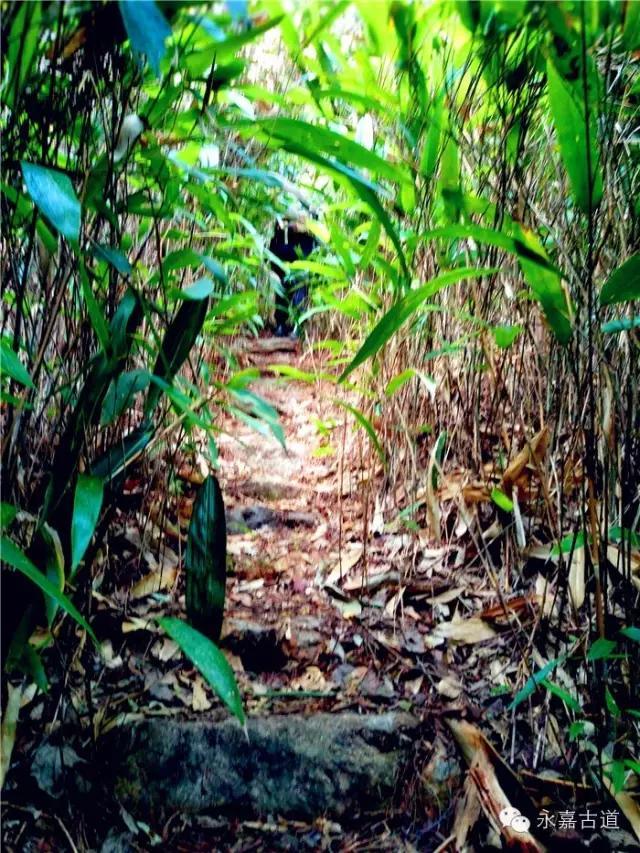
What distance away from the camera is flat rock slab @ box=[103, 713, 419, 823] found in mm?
639

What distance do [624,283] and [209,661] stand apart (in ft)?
1.72

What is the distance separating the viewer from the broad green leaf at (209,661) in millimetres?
537

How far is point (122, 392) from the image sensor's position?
1.98ft

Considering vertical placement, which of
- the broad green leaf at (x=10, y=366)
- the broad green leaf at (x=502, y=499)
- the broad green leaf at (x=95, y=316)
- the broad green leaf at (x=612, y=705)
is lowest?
the broad green leaf at (x=612, y=705)

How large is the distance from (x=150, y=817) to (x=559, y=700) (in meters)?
0.47

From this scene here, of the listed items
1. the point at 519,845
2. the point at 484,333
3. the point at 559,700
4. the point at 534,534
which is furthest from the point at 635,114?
the point at 519,845

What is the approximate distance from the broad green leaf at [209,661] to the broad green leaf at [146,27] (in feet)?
1.55

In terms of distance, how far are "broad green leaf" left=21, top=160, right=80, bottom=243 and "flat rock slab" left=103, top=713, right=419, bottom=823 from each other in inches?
20.9

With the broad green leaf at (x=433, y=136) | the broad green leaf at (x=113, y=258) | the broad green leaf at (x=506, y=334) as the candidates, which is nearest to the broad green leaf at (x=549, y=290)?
the broad green leaf at (x=506, y=334)

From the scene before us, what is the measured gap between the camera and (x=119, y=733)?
2.12 feet

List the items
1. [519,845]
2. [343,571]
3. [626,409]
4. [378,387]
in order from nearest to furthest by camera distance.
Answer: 1. [519,845]
2. [626,409]
3. [343,571]
4. [378,387]

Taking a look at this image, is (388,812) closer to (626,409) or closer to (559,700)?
(559,700)

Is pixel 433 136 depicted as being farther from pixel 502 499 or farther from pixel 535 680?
pixel 535 680

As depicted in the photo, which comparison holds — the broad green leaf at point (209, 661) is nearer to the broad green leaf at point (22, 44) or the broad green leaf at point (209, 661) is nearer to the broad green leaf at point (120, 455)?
the broad green leaf at point (120, 455)
